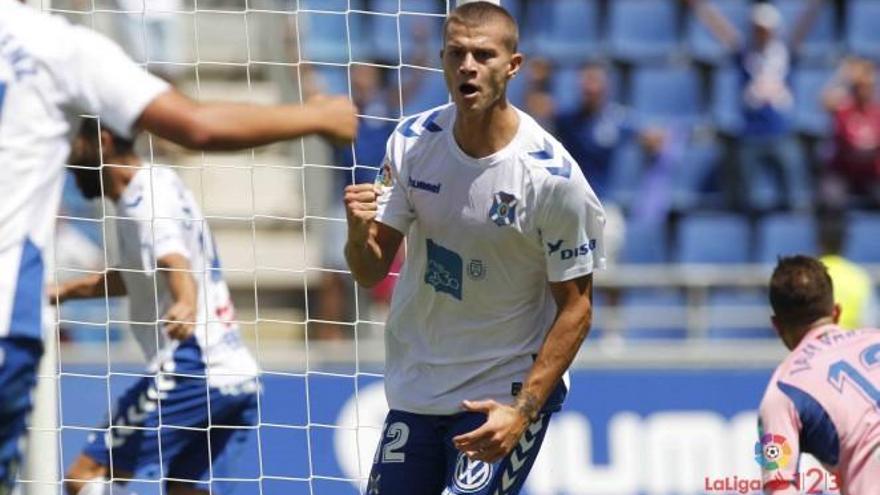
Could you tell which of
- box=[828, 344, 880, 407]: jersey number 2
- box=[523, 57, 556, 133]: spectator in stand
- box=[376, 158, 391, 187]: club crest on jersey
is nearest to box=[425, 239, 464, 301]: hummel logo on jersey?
box=[376, 158, 391, 187]: club crest on jersey

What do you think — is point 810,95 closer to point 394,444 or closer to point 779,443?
point 779,443

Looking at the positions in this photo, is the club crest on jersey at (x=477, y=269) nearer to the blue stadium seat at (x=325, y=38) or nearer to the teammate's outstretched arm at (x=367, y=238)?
the teammate's outstretched arm at (x=367, y=238)

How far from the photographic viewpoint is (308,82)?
12.3m

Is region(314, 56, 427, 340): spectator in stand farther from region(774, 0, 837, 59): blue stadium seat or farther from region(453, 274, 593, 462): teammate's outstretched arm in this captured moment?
region(453, 274, 593, 462): teammate's outstretched arm

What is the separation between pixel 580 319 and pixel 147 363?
2.68 meters

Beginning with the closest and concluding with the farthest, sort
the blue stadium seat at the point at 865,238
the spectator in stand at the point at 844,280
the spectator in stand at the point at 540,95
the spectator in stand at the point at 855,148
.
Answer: the spectator in stand at the point at 844,280, the spectator in stand at the point at 540,95, the blue stadium seat at the point at 865,238, the spectator in stand at the point at 855,148

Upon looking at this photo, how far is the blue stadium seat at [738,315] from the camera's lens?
41.2ft

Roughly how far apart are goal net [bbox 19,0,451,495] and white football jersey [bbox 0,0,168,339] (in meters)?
3.09

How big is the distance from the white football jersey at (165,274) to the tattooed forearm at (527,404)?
2233 mm

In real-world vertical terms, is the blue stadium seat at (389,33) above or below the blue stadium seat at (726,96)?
above

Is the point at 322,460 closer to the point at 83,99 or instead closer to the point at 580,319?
the point at 580,319

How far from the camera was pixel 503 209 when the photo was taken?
569cm

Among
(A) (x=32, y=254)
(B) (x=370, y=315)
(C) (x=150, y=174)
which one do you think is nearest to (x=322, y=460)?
(B) (x=370, y=315)

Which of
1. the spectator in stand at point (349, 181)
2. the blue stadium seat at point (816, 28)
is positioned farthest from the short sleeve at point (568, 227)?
the blue stadium seat at point (816, 28)
